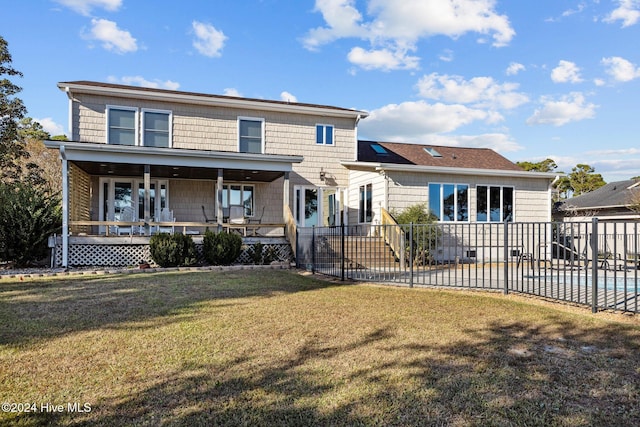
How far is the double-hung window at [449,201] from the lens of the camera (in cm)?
1580

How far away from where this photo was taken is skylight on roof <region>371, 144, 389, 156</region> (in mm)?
18406

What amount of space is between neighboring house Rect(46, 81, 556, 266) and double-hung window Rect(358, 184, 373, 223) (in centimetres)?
4

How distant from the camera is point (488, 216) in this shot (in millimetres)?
16641

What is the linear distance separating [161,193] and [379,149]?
32.0 ft

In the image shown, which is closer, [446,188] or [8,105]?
[446,188]

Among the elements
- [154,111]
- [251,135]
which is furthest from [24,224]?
[251,135]

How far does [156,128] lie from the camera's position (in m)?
15.1

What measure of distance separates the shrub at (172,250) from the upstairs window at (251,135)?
557 centimetres

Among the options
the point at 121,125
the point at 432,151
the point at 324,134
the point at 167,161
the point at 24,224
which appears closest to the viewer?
the point at 24,224

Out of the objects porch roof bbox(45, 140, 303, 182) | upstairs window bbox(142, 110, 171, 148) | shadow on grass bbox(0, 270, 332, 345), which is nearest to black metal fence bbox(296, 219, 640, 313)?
shadow on grass bbox(0, 270, 332, 345)

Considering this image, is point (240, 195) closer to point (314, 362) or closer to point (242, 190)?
point (242, 190)

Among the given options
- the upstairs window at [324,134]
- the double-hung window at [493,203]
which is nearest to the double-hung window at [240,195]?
the upstairs window at [324,134]

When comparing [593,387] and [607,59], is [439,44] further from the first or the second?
[593,387]

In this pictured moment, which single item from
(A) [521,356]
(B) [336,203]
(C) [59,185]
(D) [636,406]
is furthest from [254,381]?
(C) [59,185]
